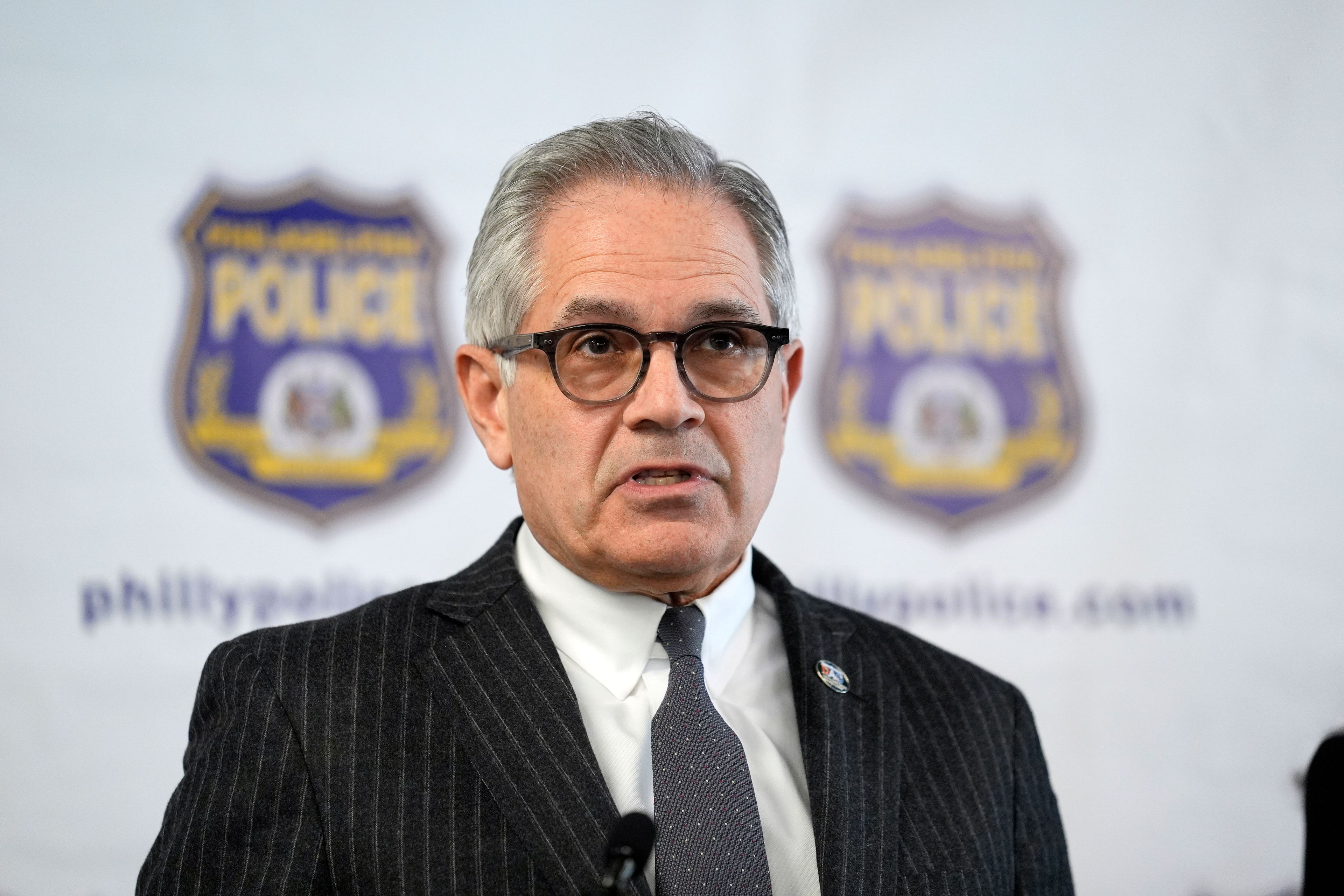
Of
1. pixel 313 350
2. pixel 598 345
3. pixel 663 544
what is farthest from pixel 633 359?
pixel 313 350

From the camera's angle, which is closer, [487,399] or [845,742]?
[845,742]

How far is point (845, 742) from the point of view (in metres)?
1.60

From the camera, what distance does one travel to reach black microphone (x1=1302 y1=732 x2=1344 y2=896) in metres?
1.34

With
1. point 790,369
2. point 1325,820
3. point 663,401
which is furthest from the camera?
point 790,369

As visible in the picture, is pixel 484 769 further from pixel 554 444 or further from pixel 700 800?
pixel 554 444

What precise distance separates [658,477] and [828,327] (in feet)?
4.49

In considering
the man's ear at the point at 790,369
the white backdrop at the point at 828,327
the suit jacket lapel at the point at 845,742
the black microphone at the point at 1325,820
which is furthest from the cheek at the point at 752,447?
the white backdrop at the point at 828,327

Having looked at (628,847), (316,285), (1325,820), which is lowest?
(1325,820)

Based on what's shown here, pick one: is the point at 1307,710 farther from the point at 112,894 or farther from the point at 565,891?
the point at 112,894

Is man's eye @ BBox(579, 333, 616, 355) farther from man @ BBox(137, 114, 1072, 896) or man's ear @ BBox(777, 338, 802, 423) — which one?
man's ear @ BBox(777, 338, 802, 423)

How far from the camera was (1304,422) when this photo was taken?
296 cm

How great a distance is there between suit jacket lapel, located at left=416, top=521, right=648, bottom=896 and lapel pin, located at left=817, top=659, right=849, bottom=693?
424mm

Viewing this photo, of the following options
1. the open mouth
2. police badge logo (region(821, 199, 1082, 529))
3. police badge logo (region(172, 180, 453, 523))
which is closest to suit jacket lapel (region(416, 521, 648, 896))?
the open mouth

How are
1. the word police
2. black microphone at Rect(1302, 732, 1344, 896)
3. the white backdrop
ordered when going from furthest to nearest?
1. the word police
2. the white backdrop
3. black microphone at Rect(1302, 732, 1344, 896)
